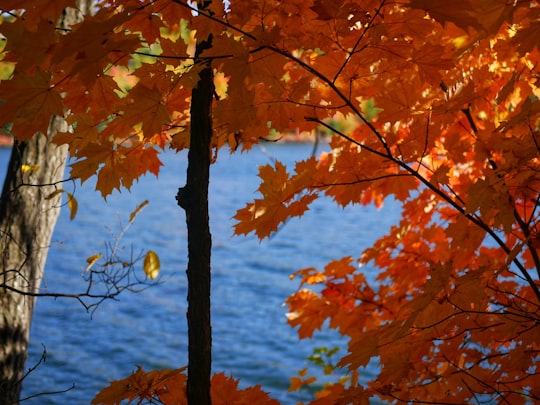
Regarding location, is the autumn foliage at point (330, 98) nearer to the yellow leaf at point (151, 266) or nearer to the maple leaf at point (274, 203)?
the maple leaf at point (274, 203)

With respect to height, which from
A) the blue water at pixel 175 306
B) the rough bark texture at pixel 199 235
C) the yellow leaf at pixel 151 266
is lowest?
the rough bark texture at pixel 199 235

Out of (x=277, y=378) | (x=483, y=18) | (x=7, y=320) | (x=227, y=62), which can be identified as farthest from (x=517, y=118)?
(x=277, y=378)

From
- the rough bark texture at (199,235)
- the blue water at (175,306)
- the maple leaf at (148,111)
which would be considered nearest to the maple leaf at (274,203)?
the rough bark texture at (199,235)

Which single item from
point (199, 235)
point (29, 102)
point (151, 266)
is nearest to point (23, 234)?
point (151, 266)

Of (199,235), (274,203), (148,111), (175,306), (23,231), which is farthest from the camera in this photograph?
(175,306)

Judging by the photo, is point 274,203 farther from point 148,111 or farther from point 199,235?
point 148,111

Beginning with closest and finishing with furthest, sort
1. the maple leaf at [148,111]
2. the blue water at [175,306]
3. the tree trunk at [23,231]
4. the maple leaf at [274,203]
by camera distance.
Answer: the maple leaf at [148,111] → the maple leaf at [274,203] → the tree trunk at [23,231] → the blue water at [175,306]

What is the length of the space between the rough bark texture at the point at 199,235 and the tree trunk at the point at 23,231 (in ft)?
3.90

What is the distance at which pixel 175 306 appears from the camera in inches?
276

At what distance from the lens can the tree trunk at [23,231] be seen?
8.53 feet

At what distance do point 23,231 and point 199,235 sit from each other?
1.44 metres

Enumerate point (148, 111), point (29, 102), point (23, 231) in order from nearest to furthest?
1. point (29, 102)
2. point (148, 111)
3. point (23, 231)

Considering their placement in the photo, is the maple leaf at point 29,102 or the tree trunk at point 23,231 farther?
the tree trunk at point 23,231

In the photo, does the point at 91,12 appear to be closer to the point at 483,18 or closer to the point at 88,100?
the point at 88,100
